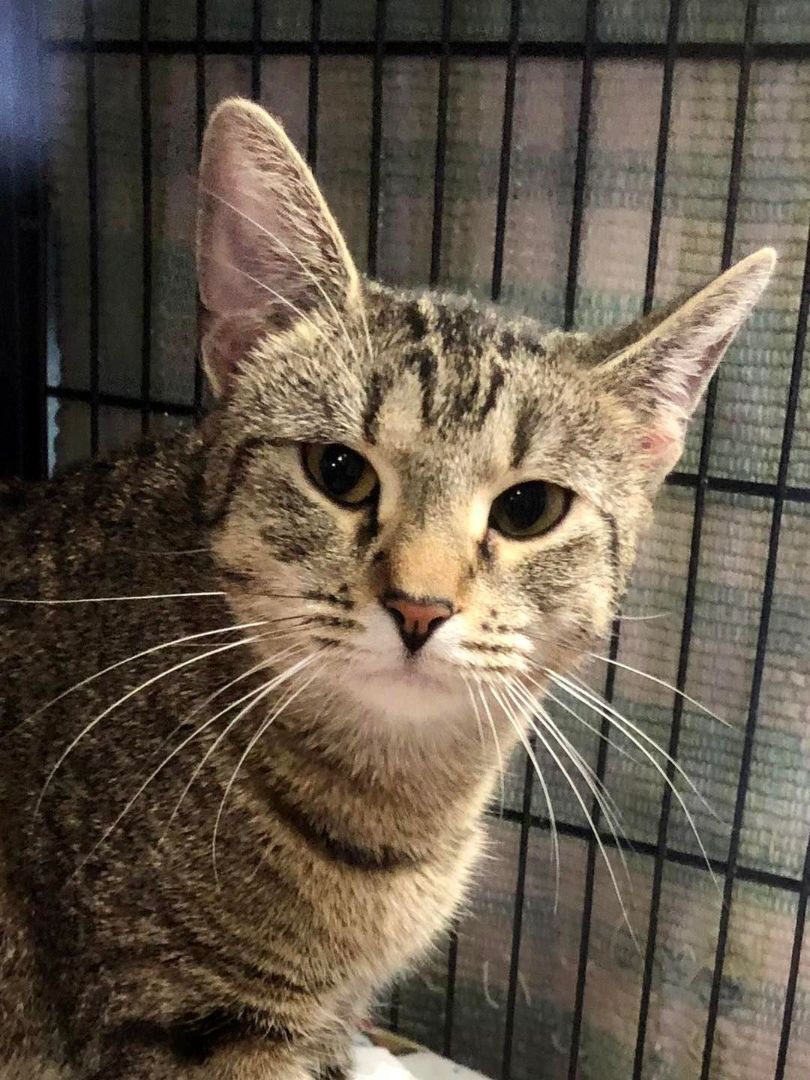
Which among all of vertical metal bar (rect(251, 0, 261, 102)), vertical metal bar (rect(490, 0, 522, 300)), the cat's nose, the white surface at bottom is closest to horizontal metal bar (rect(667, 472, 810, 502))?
vertical metal bar (rect(490, 0, 522, 300))

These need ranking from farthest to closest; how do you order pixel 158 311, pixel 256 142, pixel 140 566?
pixel 158 311
pixel 140 566
pixel 256 142

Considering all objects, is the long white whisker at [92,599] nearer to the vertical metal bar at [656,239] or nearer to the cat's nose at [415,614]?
the cat's nose at [415,614]

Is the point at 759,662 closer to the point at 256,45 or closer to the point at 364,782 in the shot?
the point at 364,782

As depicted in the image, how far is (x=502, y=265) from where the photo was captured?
4.07ft

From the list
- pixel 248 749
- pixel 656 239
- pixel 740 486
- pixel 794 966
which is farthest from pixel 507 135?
pixel 794 966

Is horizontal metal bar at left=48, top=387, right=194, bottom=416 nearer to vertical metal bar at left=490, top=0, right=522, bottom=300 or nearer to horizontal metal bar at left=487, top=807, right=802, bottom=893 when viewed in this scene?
vertical metal bar at left=490, top=0, right=522, bottom=300

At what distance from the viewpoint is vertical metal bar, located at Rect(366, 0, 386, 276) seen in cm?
115

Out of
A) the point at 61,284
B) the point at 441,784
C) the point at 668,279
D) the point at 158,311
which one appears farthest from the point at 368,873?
the point at 61,284

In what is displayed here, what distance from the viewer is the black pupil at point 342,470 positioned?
84 centimetres

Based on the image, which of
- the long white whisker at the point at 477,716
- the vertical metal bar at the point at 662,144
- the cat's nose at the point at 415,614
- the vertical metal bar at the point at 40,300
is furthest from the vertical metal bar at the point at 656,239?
the vertical metal bar at the point at 40,300

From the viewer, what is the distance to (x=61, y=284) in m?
1.48

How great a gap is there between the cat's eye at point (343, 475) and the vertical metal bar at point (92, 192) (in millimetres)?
517

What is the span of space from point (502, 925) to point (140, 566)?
2.53 feet

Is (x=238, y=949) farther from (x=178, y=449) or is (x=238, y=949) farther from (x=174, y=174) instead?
(x=174, y=174)
